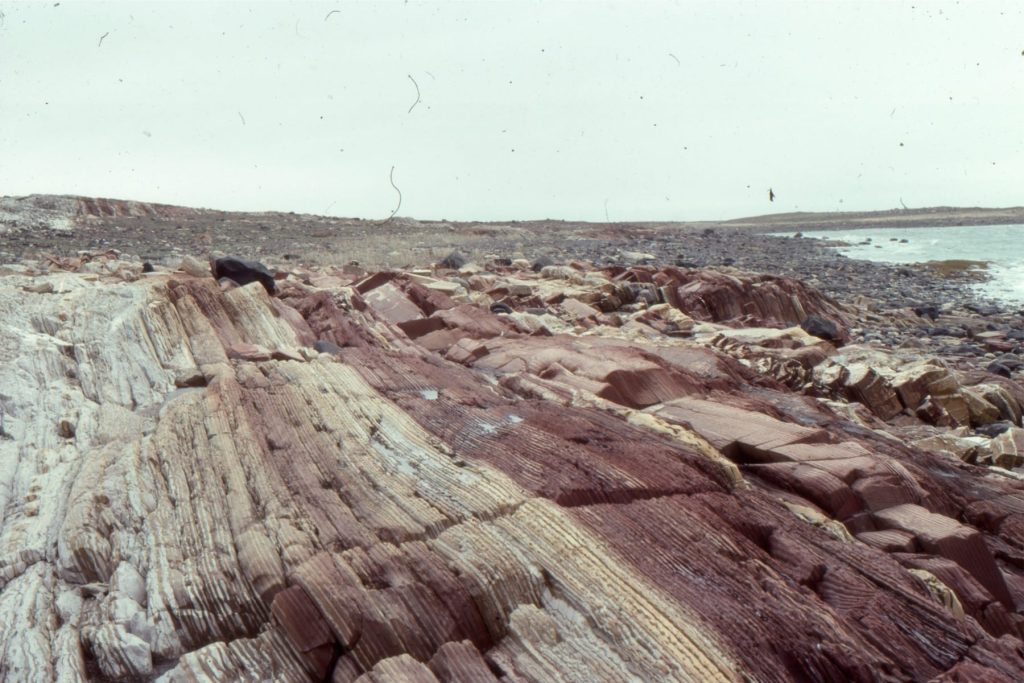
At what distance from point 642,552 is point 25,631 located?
2376 millimetres

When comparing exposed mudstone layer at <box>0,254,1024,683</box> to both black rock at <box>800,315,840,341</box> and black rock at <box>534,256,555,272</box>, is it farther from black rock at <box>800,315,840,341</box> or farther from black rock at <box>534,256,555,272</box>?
black rock at <box>534,256,555,272</box>

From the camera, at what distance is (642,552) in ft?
11.2

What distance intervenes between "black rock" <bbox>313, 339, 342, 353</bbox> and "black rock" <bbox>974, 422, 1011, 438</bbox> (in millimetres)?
6162

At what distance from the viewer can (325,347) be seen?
6.71 metres

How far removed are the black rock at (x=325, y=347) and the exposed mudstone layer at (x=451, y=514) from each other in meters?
0.05

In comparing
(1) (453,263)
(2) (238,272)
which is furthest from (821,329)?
(2) (238,272)

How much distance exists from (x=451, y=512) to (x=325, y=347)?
3444 mm

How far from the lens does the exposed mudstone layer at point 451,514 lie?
286 centimetres

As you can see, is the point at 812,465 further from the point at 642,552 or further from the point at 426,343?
the point at 426,343

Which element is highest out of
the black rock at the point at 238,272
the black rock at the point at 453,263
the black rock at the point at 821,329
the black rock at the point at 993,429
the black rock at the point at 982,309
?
the black rock at the point at 238,272

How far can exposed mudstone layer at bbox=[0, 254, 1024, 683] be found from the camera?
2.86 meters

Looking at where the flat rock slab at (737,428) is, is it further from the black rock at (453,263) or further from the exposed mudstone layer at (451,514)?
the black rock at (453,263)

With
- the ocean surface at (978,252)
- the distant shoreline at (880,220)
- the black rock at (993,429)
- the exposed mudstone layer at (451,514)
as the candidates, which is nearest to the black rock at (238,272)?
the exposed mudstone layer at (451,514)

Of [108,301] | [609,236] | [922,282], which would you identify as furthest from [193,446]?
[609,236]
